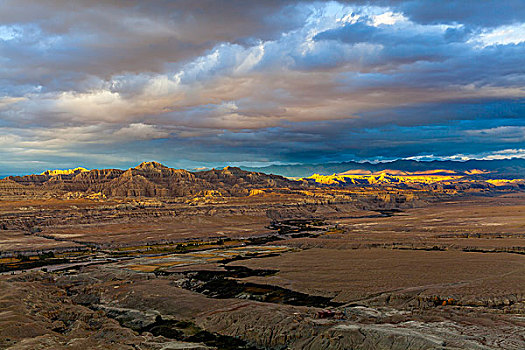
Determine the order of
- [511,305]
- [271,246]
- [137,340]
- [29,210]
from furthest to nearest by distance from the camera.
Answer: [29,210]
[271,246]
[511,305]
[137,340]

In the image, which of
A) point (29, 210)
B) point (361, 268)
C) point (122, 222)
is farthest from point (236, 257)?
point (29, 210)

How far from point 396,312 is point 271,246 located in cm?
6623

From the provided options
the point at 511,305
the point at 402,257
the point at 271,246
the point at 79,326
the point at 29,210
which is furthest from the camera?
the point at 29,210

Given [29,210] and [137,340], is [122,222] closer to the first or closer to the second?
[29,210]

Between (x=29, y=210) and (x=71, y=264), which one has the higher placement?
(x=29, y=210)

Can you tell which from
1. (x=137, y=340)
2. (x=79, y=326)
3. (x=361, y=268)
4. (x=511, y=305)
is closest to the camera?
(x=137, y=340)

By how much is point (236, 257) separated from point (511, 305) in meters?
55.5

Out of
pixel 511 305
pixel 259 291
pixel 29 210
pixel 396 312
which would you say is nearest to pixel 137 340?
pixel 259 291

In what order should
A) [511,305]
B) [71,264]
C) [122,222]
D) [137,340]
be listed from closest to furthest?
[137,340]
[511,305]
[71,264]
[122,222]

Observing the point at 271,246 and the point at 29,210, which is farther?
the point at 29,210

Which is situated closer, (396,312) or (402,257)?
(396,312)

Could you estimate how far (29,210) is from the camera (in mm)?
178625

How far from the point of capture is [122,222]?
160 m

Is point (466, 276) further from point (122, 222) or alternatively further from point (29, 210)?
point (29, 210)
